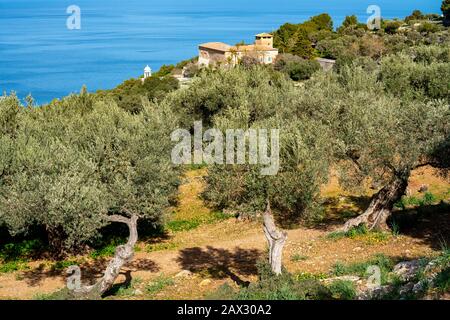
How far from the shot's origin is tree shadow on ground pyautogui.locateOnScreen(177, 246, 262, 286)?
19.7 m

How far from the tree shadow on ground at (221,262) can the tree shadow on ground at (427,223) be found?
623 cm

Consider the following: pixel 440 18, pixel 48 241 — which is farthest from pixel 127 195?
pixel 440 18

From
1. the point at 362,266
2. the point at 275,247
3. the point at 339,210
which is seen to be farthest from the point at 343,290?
the point at 339,210

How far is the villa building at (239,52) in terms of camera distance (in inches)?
4176

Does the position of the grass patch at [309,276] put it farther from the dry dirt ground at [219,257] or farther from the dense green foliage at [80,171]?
the dense green foliage at [80,171]

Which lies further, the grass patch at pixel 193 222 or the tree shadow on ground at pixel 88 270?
the grass patch at pixel 193 222

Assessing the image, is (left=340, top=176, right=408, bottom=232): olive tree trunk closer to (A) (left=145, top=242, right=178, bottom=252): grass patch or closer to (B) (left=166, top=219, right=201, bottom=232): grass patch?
(A) (left=145, top=242, right=178, bottom=252): grass patch

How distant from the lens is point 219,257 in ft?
72.9

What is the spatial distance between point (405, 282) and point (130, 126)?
690 inches

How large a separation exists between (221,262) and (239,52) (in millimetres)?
97788

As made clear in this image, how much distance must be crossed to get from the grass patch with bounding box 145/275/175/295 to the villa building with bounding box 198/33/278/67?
8571 centimetres

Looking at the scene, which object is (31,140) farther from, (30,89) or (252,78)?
(30,89)

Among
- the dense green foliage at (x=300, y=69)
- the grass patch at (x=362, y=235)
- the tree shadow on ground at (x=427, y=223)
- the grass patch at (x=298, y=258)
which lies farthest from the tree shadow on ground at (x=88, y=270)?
the dense green foliage at (x=300, y=69)

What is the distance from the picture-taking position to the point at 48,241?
2403 cm
